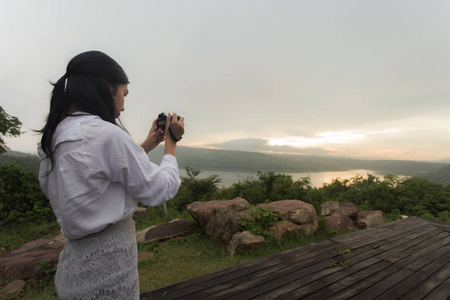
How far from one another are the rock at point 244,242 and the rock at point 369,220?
328 cm

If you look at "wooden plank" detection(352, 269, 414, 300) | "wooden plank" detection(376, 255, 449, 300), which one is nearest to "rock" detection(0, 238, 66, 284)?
"wooden plank" detection(352, 269, 414, 300)

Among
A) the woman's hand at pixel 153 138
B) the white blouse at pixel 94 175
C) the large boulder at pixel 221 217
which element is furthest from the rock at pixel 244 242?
the white blouse at pixel 94 175

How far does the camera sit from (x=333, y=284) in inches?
102

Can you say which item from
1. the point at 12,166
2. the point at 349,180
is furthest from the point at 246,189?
the point at 12,166

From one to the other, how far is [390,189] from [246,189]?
5691 mm

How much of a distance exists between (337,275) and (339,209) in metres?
4.46

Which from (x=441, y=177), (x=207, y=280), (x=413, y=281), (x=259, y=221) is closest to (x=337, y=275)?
(x=413, y=281)

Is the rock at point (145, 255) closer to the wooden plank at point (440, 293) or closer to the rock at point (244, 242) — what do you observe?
the rock at point (244, 242)

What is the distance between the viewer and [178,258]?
184 inches

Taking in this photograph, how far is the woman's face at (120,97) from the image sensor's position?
119 cm

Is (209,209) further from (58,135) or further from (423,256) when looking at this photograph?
(58,135)

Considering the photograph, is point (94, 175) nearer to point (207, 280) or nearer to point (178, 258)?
point (207, 280)

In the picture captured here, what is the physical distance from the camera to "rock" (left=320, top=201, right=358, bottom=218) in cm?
659

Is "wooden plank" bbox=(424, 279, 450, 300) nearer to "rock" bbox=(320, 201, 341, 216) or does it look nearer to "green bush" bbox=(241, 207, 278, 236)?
"green bush" bbox=(241, 207, 278, 236)
